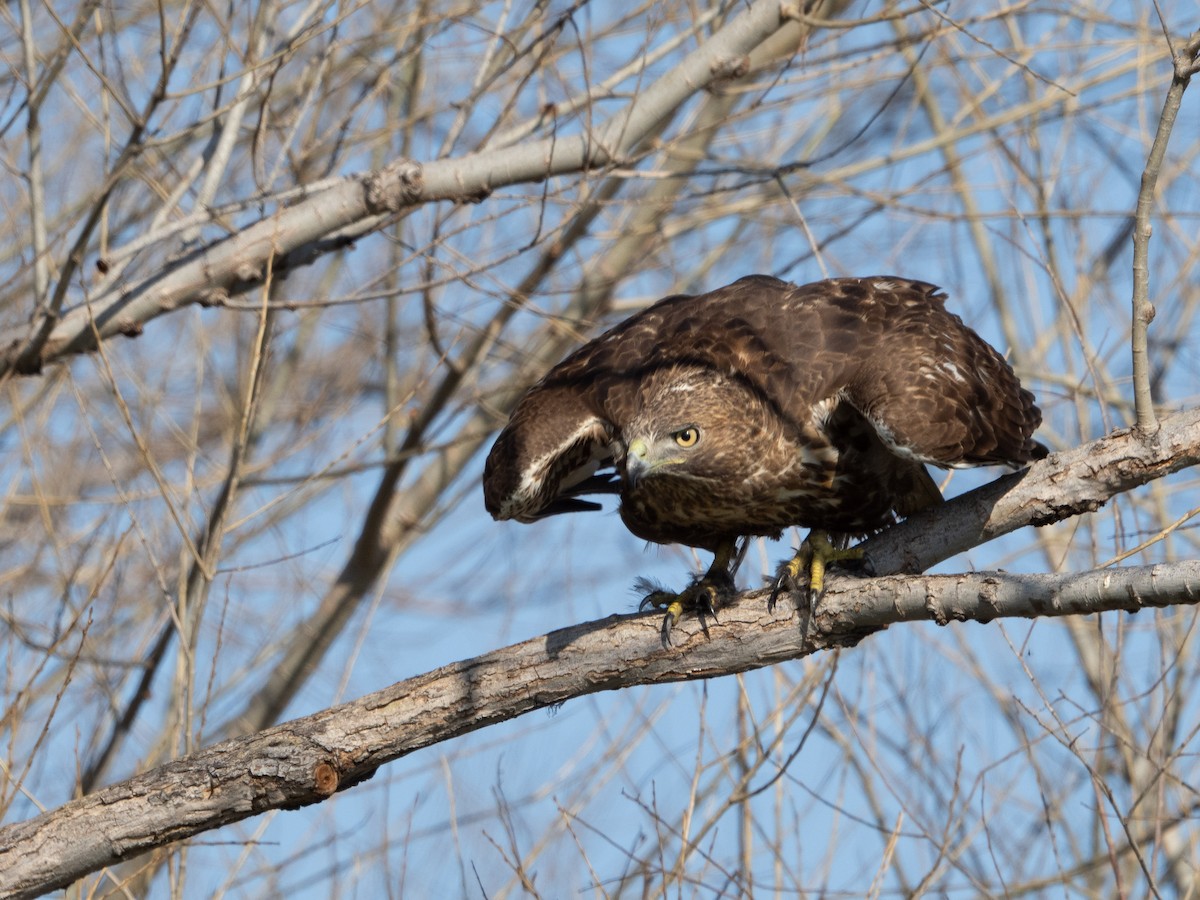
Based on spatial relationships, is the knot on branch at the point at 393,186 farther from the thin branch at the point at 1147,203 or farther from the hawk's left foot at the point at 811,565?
the thin branch at the point at 1147,203

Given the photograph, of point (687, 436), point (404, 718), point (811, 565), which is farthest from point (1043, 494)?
point (404, 718)

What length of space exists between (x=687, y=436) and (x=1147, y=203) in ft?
5.93

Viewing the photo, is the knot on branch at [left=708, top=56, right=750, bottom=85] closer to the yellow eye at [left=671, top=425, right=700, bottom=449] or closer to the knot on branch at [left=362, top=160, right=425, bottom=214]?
the knot on branch at [left=362, top=160, right=425, bottom=214]

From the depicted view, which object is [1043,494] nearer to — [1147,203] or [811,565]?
[811,565]

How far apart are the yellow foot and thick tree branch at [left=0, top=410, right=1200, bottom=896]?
51mm

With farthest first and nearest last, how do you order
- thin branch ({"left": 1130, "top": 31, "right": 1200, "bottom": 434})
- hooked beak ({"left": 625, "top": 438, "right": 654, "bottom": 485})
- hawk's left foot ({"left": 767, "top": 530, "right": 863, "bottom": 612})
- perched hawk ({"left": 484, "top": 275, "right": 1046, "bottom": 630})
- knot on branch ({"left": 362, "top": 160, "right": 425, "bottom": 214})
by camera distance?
1. knot on branch ({"left": 362, "top": 160, "right": 425, "bottom": 214})
2. hooked beak ({"left": 625, "top": 438, "right": 654, "bottom": 485})
3. perched hawk ({"left": 484, "top": 275, "right": 1046, "bottom": 630})
4. hawk's left foot ({"left": 767, "top": 530, "right": 863, "bottom": 612})
5. thin branch ({"left": 1130, "top": 31, "right": 1200, "bottom": 434})

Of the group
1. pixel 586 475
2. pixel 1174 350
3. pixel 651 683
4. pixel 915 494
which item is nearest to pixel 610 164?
pixel 586 475

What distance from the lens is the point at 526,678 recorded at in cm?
399

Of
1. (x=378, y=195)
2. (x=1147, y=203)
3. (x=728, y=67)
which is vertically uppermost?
(x=728, y=67)

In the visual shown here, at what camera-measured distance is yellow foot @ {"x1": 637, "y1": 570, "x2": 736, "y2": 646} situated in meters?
4.17

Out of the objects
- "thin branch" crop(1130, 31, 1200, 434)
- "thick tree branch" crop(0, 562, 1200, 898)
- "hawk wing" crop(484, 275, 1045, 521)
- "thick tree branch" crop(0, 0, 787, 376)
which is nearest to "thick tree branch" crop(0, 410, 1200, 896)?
"thick tree branch" crop(0, 562, 1200, 898)

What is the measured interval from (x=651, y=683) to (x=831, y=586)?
0.63 m

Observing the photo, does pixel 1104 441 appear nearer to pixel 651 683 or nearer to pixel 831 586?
pixel 831 586

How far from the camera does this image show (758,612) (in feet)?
13.5
